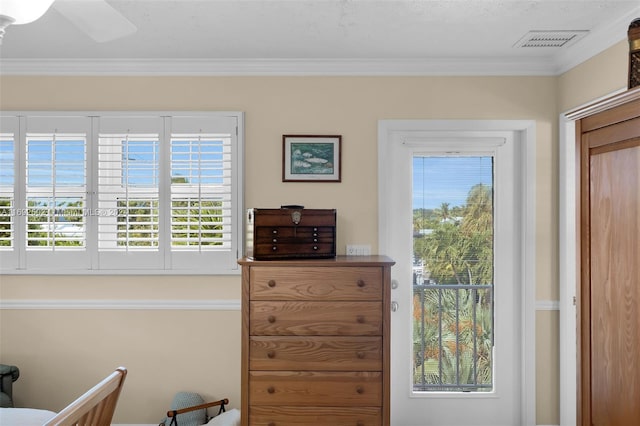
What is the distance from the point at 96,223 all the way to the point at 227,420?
1506mm

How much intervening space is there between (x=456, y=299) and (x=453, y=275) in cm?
16

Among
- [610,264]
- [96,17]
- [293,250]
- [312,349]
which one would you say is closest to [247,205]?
[293,250]

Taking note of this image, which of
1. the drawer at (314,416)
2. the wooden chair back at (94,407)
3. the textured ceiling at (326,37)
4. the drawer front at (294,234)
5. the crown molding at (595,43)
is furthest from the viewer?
the drawer front at (294,234)

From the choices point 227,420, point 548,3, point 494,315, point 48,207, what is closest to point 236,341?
point 227,420

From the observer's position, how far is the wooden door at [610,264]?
1.36 metres

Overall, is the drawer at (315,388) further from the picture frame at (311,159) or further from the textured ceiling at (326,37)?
the textured ceiling at (326,37)

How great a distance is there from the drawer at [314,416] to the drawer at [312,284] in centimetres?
60

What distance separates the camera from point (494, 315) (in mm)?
3295

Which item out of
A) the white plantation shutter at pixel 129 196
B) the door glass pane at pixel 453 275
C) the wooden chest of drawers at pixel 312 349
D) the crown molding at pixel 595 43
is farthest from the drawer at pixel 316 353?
the crown molding at pixel 595 43

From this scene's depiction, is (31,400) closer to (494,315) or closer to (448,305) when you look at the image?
(448,305)

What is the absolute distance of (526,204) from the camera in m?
3.22

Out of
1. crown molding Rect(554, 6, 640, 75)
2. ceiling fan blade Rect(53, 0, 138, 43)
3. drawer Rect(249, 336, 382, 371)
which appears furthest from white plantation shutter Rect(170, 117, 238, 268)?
crown molding Rect(554, 6, 640, 75)

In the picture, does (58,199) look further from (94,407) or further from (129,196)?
(94,407)

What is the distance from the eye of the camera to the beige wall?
127 inches
